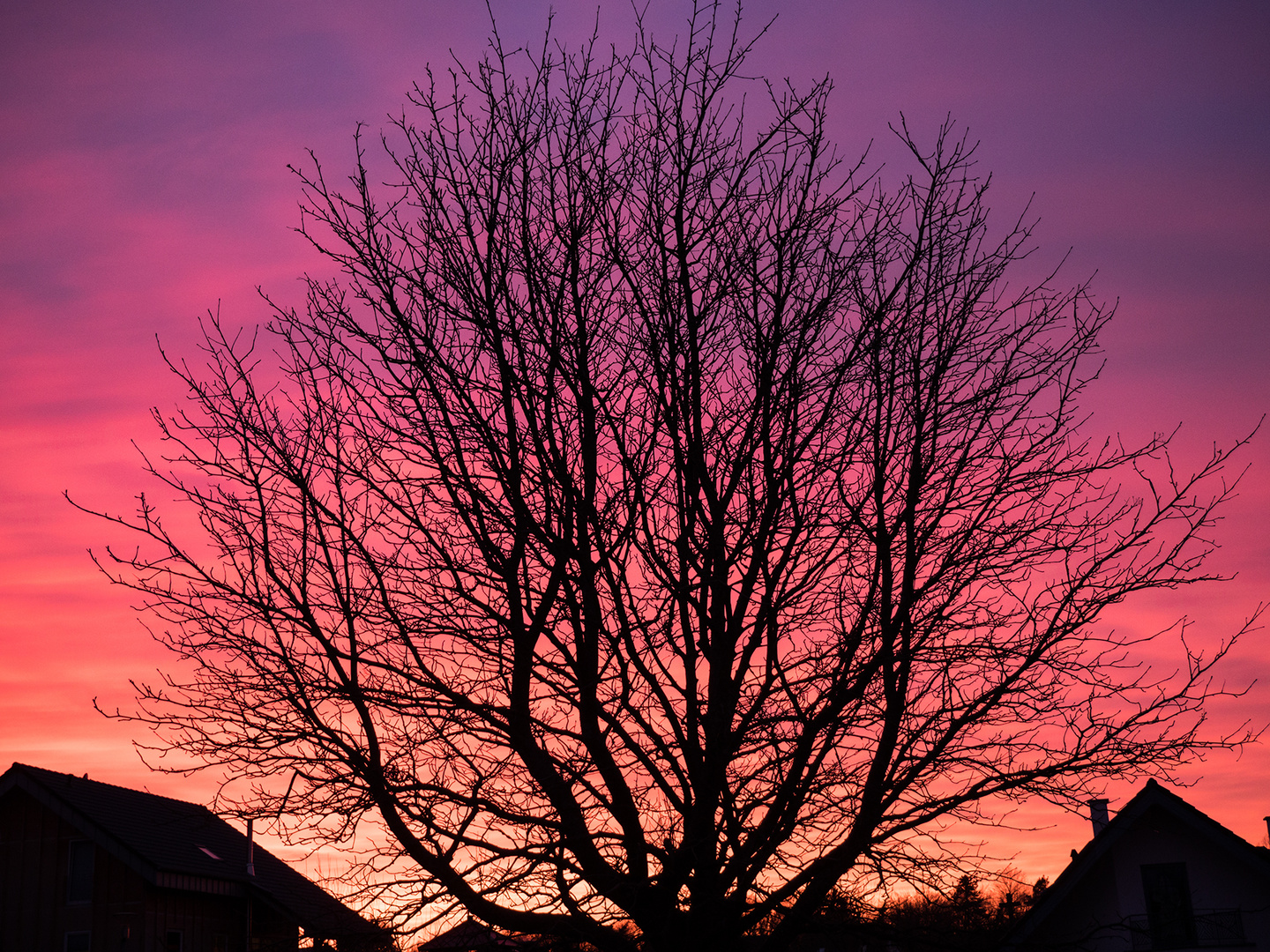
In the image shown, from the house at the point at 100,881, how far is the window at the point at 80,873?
2 cm

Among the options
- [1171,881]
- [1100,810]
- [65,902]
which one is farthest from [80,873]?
[1100,810]

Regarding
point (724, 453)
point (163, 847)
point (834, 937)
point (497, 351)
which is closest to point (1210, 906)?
point (834, 937)

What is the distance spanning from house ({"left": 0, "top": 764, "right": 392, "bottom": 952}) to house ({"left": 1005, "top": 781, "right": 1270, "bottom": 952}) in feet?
55.2

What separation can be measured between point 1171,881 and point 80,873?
82.3 feet

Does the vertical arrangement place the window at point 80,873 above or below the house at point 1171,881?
above

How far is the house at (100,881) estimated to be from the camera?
25.0 m

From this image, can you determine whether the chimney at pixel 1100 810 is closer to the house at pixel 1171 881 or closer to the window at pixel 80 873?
the house at pixel 1171 881

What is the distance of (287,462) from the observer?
6785mm

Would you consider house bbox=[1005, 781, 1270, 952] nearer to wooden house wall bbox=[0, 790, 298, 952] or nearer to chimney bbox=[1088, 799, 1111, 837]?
chimney bbox=[1088, 799, 1111, 837]

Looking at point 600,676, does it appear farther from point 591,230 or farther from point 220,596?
point 591,230

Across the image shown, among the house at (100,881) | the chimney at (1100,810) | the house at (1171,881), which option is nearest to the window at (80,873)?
the house at (100,881)

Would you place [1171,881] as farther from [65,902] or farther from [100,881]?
[65,902]

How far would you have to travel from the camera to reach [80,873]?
84.9 feet

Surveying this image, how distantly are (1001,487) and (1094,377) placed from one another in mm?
1097
